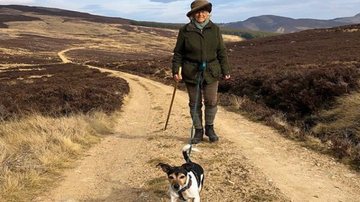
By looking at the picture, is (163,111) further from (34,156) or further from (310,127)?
(34,156)

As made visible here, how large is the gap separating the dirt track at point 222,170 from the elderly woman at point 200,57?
43.4 inches

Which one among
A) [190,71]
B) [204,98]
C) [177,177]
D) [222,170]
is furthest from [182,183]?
[204,98]

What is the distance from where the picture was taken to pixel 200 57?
8.80 metres

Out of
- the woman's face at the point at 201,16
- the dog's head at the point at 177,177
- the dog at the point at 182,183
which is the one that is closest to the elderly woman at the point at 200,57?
the woman's face at the point at 201,16

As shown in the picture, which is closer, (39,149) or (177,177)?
(177,177)

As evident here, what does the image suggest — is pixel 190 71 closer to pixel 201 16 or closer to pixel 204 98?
pixel 204 98

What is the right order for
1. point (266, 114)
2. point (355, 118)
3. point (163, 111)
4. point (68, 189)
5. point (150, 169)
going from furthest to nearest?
point (163, 111) < point (266, 114) < point (355, 118) < point (150, 169) < point (68, 189)

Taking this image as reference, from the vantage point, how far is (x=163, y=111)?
16.2 metres

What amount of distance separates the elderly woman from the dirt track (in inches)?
43.4

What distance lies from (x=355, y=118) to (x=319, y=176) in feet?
16.2

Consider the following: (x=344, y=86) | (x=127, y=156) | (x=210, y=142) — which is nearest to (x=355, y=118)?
(x=344, y=86)

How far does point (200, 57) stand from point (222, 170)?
2316mm

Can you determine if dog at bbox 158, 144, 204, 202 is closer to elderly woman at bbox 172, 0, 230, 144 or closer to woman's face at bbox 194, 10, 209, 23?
elderly woman at bbox 172, 0, 230, 144

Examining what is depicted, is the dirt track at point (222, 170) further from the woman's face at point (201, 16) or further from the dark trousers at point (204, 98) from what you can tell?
the woman's face at point (201, 16)
